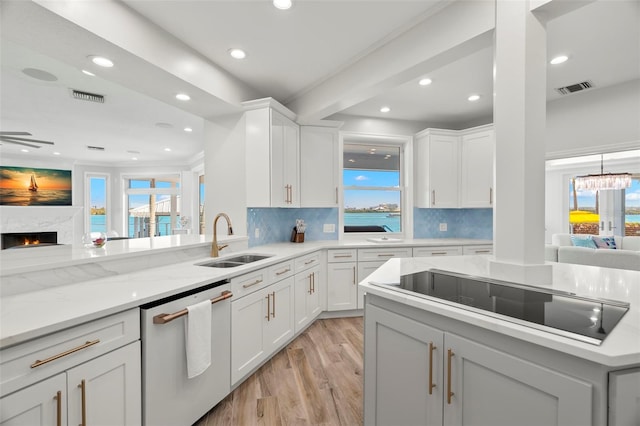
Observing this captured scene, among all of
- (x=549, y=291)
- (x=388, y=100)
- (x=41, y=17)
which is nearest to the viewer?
(x=549, y=291)

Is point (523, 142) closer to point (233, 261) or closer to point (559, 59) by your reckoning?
point (559, 59)

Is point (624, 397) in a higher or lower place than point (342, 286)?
higher

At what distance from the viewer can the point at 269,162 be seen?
2975 millimetres

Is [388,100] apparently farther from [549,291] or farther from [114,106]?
[114,106]

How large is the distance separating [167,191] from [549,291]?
8.31 meters

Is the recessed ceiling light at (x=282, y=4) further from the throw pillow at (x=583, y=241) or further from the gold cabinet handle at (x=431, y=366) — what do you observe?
the throw pillow at (x=583, y=241)

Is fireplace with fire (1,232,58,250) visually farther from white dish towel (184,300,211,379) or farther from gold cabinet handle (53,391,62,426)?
gold cabinet handle (53,391,62,426)

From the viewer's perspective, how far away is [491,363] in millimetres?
970

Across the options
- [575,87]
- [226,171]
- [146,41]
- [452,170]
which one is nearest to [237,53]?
[146,41]

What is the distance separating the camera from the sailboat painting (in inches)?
247

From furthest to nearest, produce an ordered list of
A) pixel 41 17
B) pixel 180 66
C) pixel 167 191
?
pixel 167 191, pixel 180 66, pixel 41 17

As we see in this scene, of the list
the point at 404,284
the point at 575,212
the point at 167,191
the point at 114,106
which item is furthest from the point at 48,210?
the point at 575,212

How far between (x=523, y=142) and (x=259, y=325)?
210 cm

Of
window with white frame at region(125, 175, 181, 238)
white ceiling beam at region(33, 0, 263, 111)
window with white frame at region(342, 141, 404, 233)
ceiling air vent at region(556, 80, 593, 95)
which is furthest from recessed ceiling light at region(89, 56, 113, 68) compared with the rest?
window with white frame at region(125, 175, 181, 238)
